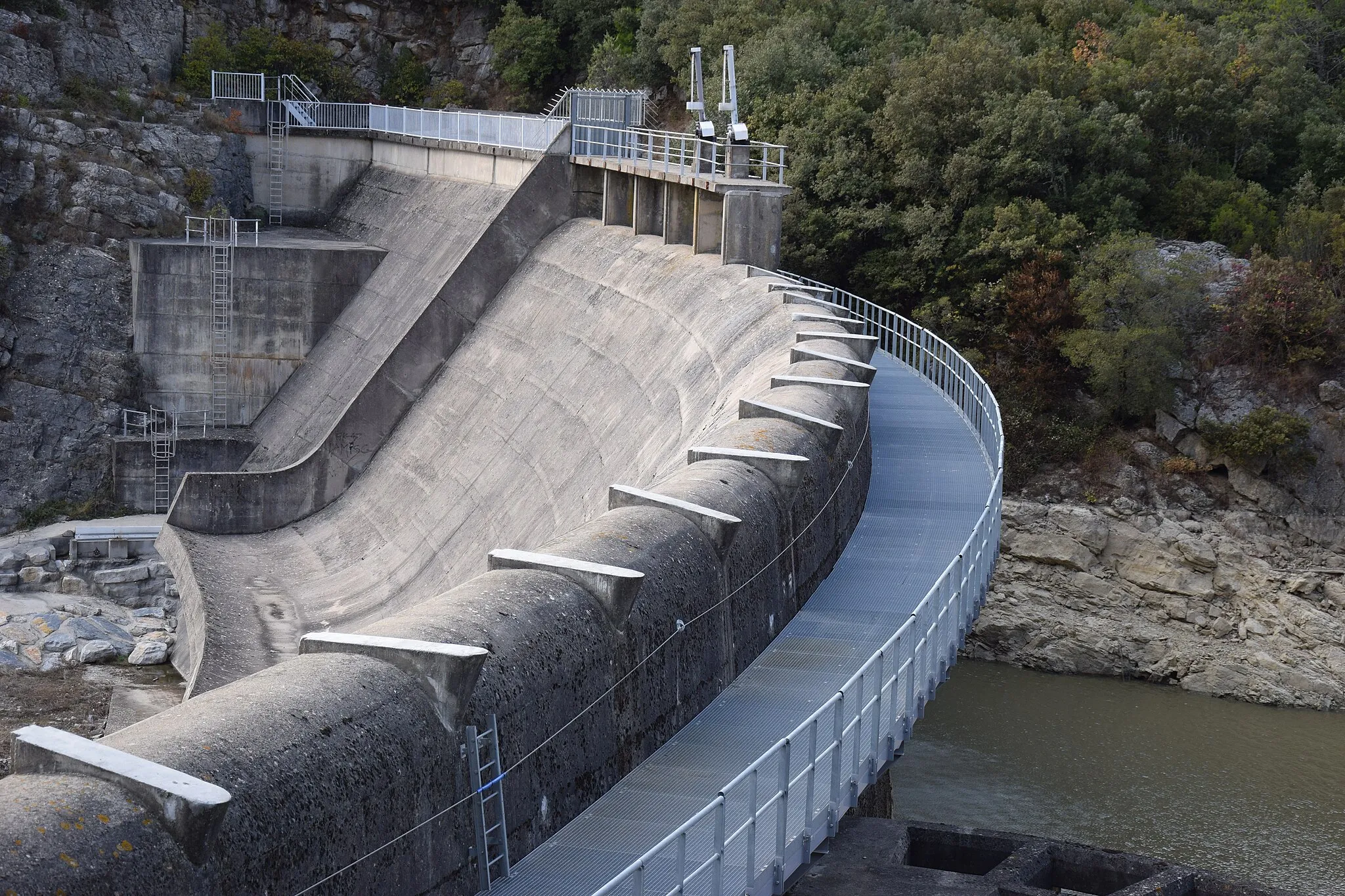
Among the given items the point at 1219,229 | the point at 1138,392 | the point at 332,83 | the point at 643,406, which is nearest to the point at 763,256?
the point at 643,406

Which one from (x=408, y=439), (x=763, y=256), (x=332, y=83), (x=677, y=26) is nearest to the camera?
Answer: (x=763, y=256)

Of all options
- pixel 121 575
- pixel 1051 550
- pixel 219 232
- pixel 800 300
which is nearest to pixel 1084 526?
pixel 1051 550

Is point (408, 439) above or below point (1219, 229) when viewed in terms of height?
below

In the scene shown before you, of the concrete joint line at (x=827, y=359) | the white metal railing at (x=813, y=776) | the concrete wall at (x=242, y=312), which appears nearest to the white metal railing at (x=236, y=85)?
the concrete wall at (x=242, y=312)

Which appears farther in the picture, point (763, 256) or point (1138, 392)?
point (1138, 392)

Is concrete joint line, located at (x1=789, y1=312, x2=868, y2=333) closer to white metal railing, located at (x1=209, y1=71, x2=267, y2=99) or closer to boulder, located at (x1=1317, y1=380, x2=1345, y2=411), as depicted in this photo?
boulder, located at (x1=1317, y1=380, x2=1345, y2=411)

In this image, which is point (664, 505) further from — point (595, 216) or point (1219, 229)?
point (1219, 229)
